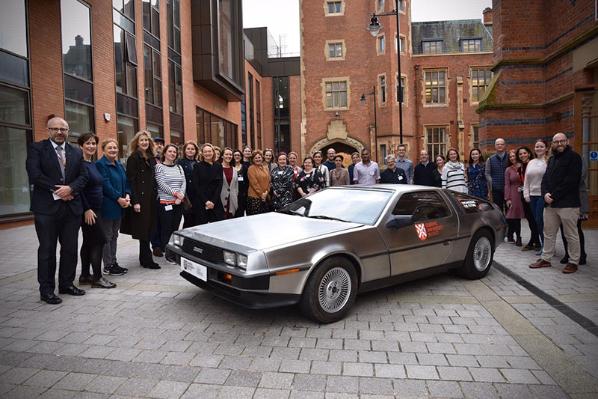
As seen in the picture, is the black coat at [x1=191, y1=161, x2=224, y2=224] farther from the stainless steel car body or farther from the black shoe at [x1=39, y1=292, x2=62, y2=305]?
the black shoe at [x1=39, y1=292, x2=62, y2=305]

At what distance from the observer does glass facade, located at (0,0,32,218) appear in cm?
1140

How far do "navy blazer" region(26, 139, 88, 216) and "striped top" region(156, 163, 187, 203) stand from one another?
183 cm

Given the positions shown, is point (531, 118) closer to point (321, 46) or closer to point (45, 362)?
point (45, 362)

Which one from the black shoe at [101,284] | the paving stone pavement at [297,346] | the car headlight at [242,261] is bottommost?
the paving stone pavement at [297,346]

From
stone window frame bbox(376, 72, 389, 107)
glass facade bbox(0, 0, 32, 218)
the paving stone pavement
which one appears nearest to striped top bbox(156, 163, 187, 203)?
the paving stone pavement

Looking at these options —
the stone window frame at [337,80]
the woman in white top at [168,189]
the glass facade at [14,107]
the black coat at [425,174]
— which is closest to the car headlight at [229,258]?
the woman in white top at [168,189]

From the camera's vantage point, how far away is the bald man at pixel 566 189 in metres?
6.03

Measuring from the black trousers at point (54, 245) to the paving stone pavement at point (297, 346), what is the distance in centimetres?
31

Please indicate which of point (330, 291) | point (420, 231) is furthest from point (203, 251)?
point (420, 231)

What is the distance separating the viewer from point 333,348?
3.63m

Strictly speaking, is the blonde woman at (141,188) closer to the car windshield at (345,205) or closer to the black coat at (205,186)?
the black coat at (205,186)

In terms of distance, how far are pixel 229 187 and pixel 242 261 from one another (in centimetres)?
430

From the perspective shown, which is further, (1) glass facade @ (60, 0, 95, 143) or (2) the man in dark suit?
(1) glass facade @ (60, 0, 95, 143)

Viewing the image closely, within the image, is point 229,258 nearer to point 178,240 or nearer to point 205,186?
point 178,240
